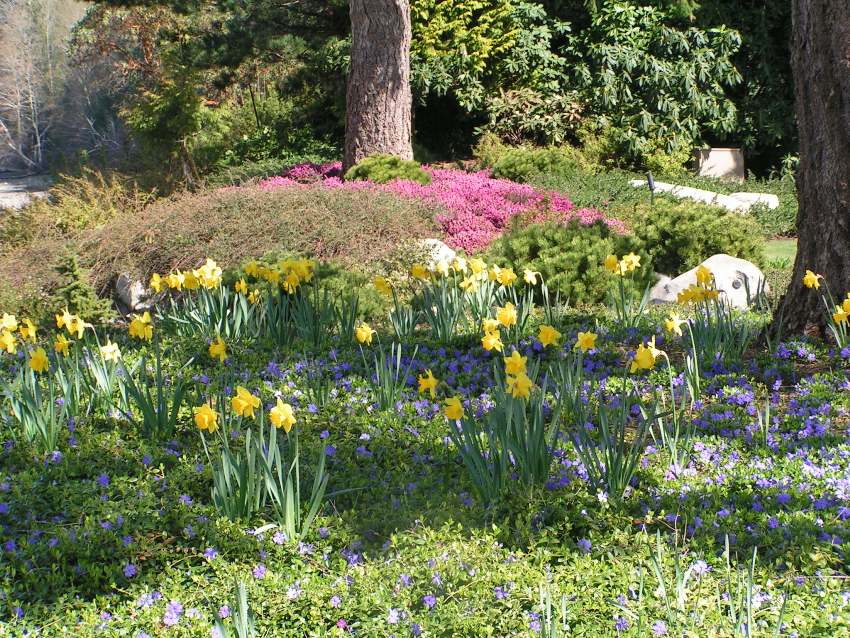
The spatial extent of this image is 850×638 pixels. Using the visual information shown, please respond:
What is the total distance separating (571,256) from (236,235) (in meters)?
3.25

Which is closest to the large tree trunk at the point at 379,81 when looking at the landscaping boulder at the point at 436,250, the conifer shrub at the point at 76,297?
the landscaping boulder at the point at 436,250

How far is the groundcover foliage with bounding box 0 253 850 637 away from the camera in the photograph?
221cm

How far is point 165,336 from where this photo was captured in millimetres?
4738

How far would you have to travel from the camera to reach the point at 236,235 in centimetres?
752

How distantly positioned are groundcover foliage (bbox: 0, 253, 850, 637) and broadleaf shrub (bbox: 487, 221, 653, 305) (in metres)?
1.96

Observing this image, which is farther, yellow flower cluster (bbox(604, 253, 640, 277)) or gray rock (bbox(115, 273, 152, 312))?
gray rock (bbox(115, 273, 152, 312))

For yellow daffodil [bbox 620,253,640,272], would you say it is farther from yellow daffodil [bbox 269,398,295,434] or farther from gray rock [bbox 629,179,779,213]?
gray rock [bbox 629,179,779,213]

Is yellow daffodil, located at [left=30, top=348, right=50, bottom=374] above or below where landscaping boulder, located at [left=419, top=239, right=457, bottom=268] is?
above

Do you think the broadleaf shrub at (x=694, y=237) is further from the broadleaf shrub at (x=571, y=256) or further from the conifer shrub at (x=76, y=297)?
the conifer shrub at (x=76, y=297)

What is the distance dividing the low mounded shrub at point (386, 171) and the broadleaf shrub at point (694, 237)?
339cm

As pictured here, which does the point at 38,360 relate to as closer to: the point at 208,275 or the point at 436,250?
the point at 208,275

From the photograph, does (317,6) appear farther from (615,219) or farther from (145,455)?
(145,455)

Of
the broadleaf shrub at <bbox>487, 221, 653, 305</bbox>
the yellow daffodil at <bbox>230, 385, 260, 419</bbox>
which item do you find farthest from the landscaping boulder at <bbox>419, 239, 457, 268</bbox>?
the yellow daffodil at <bbox>230, 385, 260, 419</bbox>

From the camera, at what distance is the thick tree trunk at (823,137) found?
12.6ft
